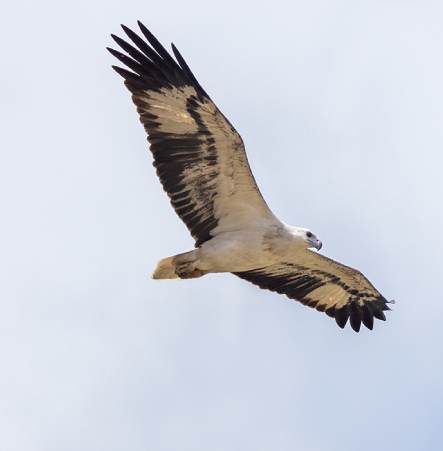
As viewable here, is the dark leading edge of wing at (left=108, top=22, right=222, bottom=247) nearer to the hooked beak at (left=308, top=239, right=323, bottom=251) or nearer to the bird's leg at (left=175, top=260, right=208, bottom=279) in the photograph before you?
the bird's leg at (left=175, top=260, right=208, bottom=279)

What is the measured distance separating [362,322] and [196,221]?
14.9 feet

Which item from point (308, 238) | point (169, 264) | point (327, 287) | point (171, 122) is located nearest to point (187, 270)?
point (169, 264)

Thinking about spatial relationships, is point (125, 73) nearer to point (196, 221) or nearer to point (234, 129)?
point (234, 129)

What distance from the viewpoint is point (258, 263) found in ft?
41.4

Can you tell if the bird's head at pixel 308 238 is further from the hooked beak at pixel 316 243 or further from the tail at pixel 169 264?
the tail at pixel 169 264

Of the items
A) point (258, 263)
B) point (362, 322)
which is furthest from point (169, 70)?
point (362, 322)

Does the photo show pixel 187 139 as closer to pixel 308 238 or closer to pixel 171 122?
pixel 171 122

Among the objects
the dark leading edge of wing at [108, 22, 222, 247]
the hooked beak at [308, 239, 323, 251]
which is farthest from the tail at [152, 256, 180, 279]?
the hooked beak at [308, 239, 323, 251]

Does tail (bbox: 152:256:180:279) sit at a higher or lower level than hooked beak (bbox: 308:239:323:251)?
lower

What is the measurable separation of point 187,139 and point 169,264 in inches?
80.4

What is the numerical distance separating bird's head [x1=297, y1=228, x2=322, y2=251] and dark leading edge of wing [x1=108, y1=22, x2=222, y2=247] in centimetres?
163

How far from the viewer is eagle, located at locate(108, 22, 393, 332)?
38.4 feet

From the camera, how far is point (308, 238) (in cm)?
1245

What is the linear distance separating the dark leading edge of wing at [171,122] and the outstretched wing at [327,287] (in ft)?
8.03
